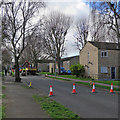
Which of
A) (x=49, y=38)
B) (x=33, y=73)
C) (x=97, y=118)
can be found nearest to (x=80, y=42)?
(x=49, y=38)

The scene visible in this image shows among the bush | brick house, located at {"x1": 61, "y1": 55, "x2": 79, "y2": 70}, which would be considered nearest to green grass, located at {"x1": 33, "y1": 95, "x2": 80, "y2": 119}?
the bush

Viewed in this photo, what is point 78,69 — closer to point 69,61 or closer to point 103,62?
point 103,62

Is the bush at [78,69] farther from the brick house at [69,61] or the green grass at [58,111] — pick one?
the brick house at [69,61]

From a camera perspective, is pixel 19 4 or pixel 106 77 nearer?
pixel 19 4

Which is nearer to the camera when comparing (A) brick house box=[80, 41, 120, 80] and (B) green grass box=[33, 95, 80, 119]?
(B) green grass box=[33, 95, 80, 119]

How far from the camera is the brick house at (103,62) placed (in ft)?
99.8

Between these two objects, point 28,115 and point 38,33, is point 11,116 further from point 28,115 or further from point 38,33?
point 38,33

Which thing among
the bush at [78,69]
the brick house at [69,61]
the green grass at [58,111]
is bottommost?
the green grass at [58,111]

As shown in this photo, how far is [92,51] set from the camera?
32062 millimetres

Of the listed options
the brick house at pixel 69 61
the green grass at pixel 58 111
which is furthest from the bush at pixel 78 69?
the brick house at pixel 69 61

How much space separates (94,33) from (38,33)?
10.8 meters

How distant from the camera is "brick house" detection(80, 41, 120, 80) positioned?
30422 millimetres

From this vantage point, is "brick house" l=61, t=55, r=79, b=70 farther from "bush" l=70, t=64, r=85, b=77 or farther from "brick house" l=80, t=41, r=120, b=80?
"brick house" l=80, t=41, r=120, b=80

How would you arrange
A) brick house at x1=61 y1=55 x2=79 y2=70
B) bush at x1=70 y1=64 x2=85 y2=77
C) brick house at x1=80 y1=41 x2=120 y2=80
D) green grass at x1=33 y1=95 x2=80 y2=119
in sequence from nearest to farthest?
green grass at x1=33 y1=95 x2=80 y2=119 < brick house at x1=80 y1=41 x2=120 y2=80 < bush at x1=70 y1=64 x2=85 y2=77 < brick house at x1=61 y1=55 x2=79 y2=70
